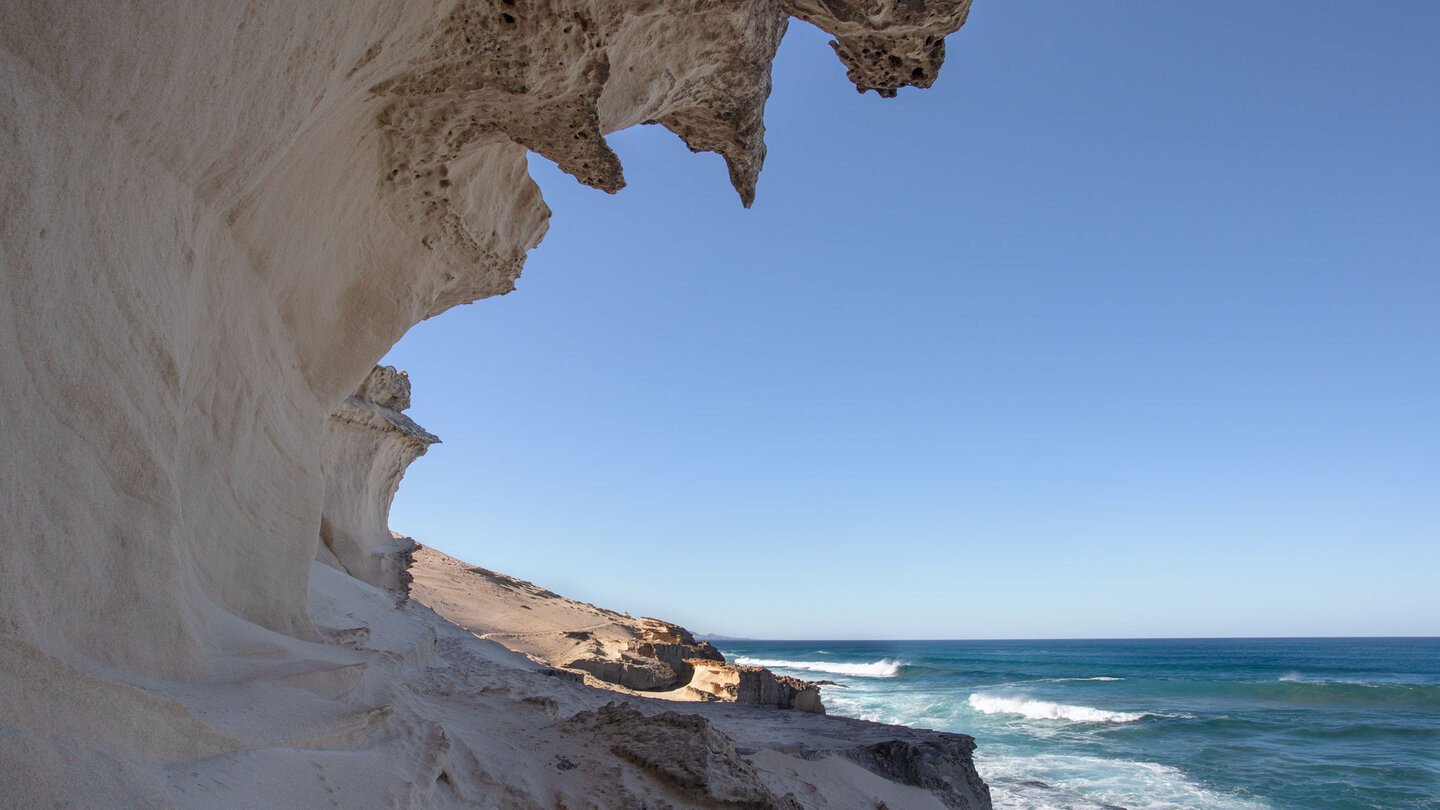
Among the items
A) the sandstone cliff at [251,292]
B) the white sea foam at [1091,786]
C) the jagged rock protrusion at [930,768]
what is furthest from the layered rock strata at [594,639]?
the sandstone cliff at [251,292]

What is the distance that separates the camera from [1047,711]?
20.4 metres

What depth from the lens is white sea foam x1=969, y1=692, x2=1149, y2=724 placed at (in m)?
19.0

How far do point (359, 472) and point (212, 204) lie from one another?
9733 mm

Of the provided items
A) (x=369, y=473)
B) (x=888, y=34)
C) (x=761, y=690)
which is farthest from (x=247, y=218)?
(x=369, y=473)

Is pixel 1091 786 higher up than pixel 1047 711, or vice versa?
pixel 1091 786

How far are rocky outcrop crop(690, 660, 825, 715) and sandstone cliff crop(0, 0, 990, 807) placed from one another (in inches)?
183

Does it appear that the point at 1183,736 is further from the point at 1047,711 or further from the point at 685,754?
the point at 685,754

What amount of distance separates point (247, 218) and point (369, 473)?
9.30 m

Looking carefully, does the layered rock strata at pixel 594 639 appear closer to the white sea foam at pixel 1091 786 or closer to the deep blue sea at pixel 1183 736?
the white sea foam at pixel 1091 786

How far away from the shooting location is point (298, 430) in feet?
14.5

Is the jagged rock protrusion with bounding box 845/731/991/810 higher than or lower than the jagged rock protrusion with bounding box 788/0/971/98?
lower

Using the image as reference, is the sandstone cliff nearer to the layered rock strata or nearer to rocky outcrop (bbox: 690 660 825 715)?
rocky outcrop (bbox: 690 660 825 715)

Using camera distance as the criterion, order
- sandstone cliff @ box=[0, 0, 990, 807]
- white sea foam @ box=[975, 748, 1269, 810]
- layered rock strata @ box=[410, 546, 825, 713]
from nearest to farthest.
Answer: sandstone cliff @ box=[0, 0, 990, 807] → white sea foam @ box=[975, 748, 1269, 810] → layered rock strata @ box=[410, 546, 825, 713]

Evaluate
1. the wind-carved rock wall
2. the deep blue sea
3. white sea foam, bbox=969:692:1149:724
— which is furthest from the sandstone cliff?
white sea foam, bbox=969:692:1149:724
